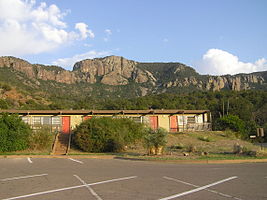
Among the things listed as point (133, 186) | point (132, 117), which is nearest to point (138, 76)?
point (132, 117)

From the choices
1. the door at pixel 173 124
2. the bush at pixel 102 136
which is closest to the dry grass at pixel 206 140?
the door at pixel 173 124

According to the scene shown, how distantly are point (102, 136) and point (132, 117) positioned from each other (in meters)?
11.4

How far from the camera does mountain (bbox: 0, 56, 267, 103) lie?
83694 mm

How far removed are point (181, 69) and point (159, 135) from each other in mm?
83032

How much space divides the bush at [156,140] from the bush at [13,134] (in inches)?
383

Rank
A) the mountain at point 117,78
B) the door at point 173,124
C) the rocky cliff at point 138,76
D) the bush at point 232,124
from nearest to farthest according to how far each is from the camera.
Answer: the door at point 173,124 < the bush at point 232,124 < the mountain at point 117,78 < the rocky cliff at point 138,76

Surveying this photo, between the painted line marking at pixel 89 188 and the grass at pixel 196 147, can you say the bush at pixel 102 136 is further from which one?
the painted line marking at pixel 89 188

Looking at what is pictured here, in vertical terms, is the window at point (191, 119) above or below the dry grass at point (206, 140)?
above

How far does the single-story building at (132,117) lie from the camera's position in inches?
1287

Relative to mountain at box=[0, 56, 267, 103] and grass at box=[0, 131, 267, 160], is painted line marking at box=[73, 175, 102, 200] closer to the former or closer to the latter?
grass at box=[0, 131, 267, 160]

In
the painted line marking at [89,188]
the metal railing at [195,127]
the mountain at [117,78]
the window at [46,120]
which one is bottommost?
the painted line marking at [89,188]

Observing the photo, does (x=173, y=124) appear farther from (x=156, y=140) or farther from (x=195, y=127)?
(x=156, y=140)

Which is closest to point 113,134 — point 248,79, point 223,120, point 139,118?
point 139,118

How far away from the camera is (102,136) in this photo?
2377 centimetres
